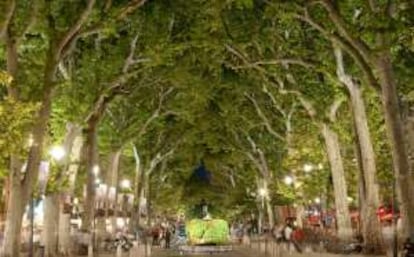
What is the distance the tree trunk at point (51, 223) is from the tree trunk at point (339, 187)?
1260 cm

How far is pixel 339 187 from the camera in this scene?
33.7 meters

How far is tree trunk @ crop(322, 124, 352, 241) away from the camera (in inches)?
1292

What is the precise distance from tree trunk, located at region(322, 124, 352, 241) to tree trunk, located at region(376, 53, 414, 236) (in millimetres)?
12564

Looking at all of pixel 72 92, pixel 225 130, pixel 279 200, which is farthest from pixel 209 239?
pixel 72 92

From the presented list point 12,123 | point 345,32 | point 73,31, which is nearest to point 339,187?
point 345,32

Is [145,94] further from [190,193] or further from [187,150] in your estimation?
[190,193]

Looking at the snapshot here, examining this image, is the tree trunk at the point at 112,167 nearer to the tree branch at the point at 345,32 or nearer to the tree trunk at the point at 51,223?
the tree trunk at the point at 51,223

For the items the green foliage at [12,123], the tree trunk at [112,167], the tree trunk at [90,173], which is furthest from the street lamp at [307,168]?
the green foliage at [12,123]

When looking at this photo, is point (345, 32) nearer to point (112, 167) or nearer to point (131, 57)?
point (131, 57)

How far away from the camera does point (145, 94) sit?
43.8 m

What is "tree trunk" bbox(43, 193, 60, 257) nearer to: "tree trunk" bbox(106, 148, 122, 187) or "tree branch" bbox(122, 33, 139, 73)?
"tree branch" bbox(122, 33, 139, 73)

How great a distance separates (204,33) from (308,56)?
4.55 metres

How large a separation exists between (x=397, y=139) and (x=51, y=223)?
16184 mm

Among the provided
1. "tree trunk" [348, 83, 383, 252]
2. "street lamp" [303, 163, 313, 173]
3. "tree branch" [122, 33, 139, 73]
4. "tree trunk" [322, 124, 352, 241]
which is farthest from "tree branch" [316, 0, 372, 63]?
"street lamp" [303, 163, 313, 173]
